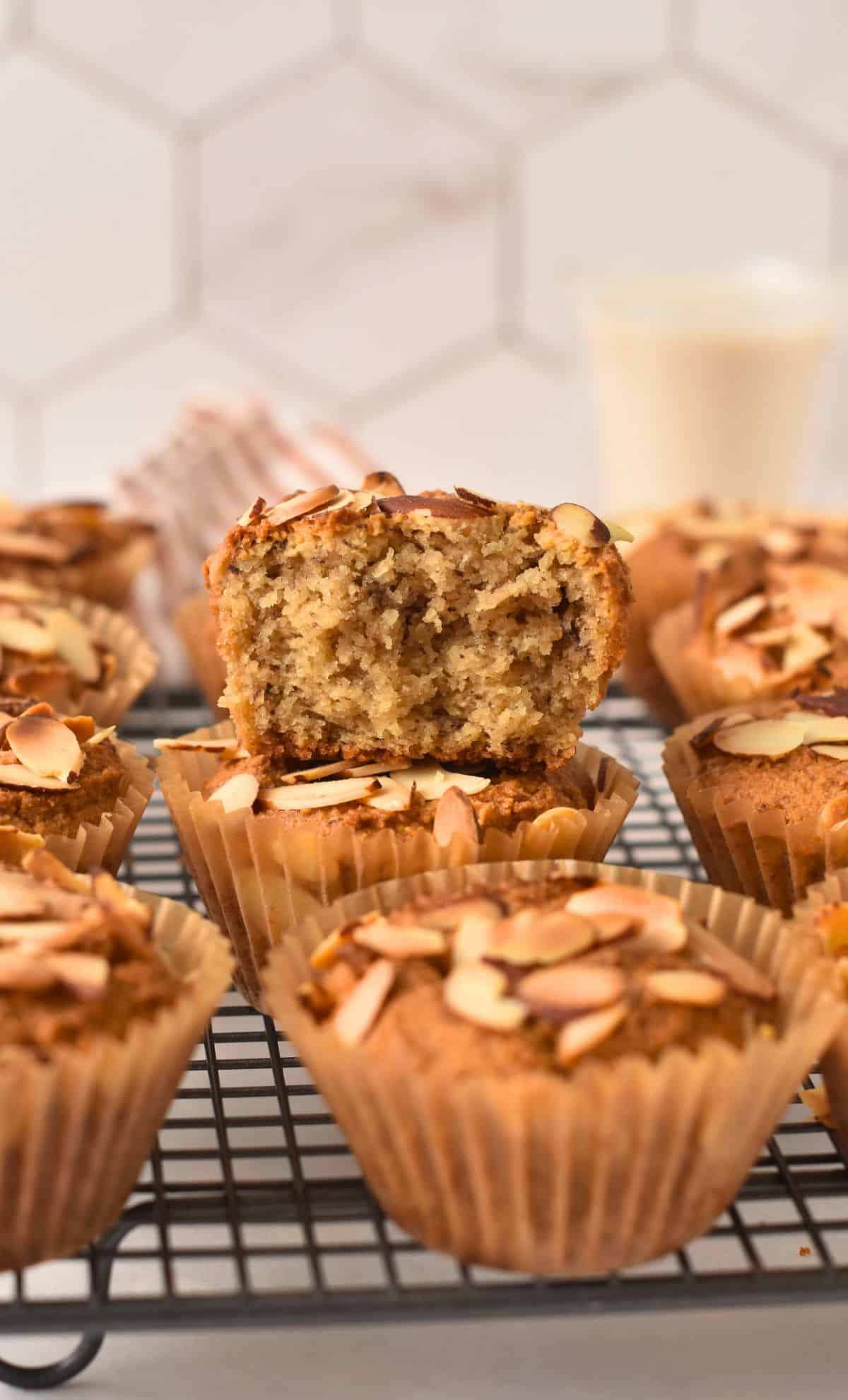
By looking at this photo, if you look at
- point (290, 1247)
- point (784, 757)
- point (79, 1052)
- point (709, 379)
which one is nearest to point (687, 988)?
point (290, 1247)

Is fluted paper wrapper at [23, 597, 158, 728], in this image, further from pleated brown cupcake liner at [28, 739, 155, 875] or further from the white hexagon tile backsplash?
the white hexagon tile backsplash

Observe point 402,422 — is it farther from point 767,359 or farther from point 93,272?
point 767,359

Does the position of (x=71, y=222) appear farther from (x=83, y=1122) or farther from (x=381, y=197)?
A: (x=83, y=1122)

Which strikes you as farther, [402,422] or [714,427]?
[402,422]

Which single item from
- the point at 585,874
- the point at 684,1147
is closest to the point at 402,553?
the point at 585,874

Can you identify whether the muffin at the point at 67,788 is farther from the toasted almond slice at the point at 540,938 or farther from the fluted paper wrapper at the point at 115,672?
the toasted almond slice at the point at 540,938
